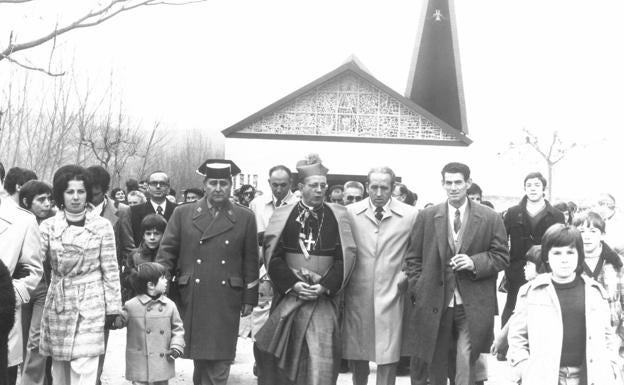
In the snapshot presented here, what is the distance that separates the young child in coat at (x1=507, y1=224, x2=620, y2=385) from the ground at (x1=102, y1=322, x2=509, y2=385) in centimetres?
326

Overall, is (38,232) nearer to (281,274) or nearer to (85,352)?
(85,352)

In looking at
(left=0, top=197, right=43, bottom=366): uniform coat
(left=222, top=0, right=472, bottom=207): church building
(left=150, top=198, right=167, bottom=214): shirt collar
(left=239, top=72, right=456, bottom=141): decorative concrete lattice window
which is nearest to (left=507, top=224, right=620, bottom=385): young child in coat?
(left=0, top=197, right=43, bottom=366): uniform coat

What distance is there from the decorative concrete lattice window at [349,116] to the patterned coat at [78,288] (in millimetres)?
21043

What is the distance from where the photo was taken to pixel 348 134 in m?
27.3

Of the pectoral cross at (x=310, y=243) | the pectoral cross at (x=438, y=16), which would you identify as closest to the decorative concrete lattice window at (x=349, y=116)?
the pectoral cross at (x=438, y=16)

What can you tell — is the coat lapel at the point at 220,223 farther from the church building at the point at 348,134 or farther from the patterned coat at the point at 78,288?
the church building at the point at 348,134

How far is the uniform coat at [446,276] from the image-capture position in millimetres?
6570

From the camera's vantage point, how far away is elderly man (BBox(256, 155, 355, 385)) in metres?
6.34

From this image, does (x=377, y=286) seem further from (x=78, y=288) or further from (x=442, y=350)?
(x=78, y=288)

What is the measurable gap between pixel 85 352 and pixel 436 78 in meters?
27.1

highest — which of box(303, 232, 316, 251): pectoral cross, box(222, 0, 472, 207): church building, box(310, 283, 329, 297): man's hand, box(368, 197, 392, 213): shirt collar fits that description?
box(222, 0, 472, 207): church building

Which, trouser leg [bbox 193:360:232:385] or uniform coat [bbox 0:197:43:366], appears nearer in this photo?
uniform coat [bbox 0:197:43:366]

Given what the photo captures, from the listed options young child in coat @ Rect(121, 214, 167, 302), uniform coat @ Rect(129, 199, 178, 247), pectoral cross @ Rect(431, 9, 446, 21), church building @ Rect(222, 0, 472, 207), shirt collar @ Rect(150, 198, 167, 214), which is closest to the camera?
young child in coat @ Rect(121, 214, 167, 302)

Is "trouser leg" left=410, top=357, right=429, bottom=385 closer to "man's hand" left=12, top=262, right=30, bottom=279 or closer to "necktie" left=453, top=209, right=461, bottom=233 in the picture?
"necktie" left=453, top=209, right=461, bottom=233
